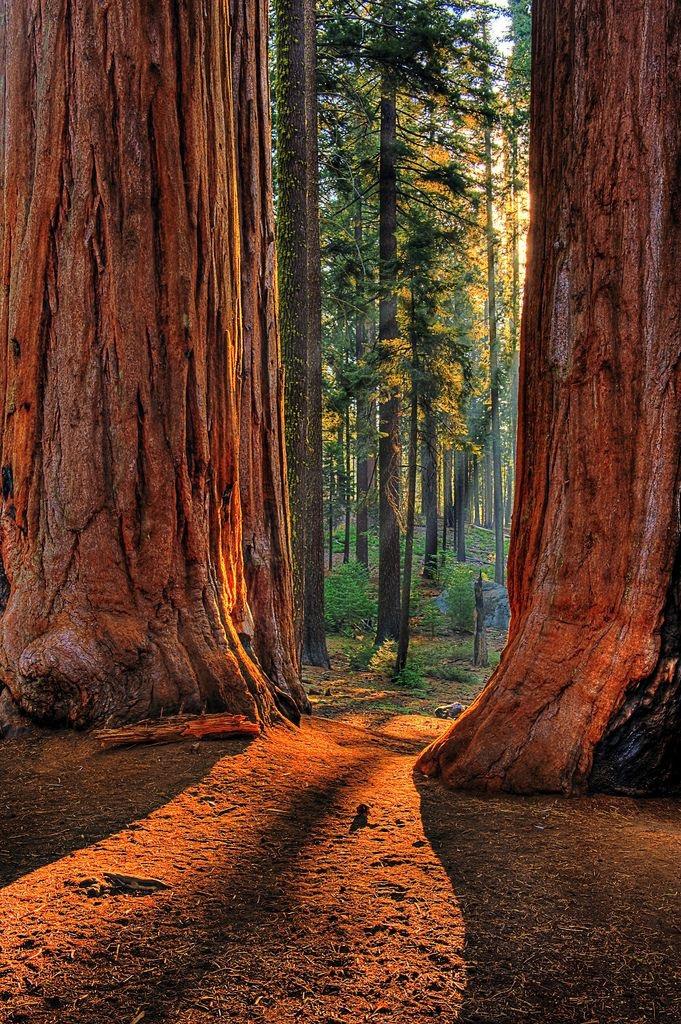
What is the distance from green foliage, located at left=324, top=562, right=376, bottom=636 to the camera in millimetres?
19859

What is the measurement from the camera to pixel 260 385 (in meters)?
5.20

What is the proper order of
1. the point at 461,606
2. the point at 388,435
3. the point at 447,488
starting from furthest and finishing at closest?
the point at 447,488 < the point at 461,606 < the point at 388,435

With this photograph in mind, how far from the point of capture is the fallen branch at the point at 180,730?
377cm

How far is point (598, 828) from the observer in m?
3.15

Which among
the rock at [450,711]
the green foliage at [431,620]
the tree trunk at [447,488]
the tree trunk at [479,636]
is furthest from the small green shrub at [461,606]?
the tree trunk at [447,488]

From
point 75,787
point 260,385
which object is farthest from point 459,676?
point 75,787

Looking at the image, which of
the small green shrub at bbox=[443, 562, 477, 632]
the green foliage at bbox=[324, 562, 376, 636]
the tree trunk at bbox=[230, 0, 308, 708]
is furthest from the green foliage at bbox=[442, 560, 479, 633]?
the tree trunk at bbox=[230, 0, 308, 708]

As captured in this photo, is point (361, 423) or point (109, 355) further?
point (361, 423)

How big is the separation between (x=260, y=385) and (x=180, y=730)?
2.52 meters

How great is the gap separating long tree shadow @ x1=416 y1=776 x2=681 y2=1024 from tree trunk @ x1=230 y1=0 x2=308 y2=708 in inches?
75.9

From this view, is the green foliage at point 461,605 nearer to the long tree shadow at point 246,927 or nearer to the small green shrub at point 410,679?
the small green shrub at point 410,679

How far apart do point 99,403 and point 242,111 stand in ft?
8.26

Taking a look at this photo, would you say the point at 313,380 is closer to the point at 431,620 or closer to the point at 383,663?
the point at 383,663

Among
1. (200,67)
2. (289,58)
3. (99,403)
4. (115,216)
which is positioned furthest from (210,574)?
(289,58)
